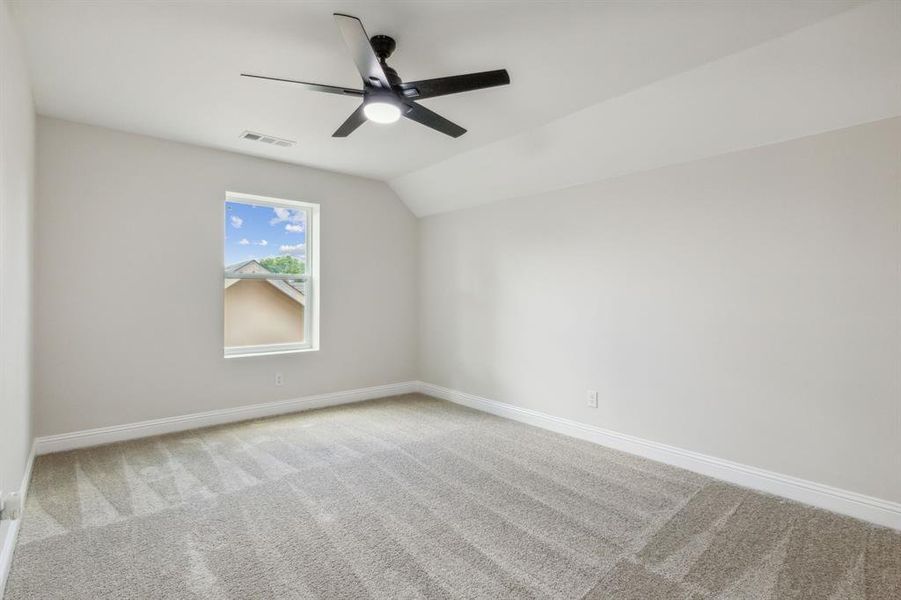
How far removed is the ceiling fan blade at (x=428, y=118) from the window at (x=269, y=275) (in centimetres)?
240

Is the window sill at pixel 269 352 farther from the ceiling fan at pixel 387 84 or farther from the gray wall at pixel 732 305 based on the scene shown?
the ceiling fan at pixel 387 84

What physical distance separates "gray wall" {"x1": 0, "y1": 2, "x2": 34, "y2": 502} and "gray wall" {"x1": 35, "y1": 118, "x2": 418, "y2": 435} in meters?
0.43

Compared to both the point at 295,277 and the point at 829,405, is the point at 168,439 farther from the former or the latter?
the point at 829,405

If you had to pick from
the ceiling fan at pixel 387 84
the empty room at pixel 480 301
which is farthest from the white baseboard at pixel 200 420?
the ceiling fan at pixel 387 84

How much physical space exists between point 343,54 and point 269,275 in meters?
2.65

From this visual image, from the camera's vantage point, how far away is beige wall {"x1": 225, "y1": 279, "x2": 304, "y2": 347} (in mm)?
4305

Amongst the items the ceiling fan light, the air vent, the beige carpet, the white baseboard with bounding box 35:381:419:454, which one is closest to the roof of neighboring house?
the white baseboard with bounding box 35:381:419:454

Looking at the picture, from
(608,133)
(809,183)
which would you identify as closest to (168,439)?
(608,133)

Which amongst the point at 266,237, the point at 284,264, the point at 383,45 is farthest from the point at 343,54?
the point at 284,264

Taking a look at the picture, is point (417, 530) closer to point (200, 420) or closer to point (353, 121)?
point (353, 121)

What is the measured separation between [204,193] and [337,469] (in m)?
2.75

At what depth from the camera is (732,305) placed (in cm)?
292

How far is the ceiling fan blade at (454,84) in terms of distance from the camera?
2137 millimetres

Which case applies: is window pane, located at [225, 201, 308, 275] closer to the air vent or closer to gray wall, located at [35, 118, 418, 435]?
gray wall, located at [35, 118, 418, 435]
